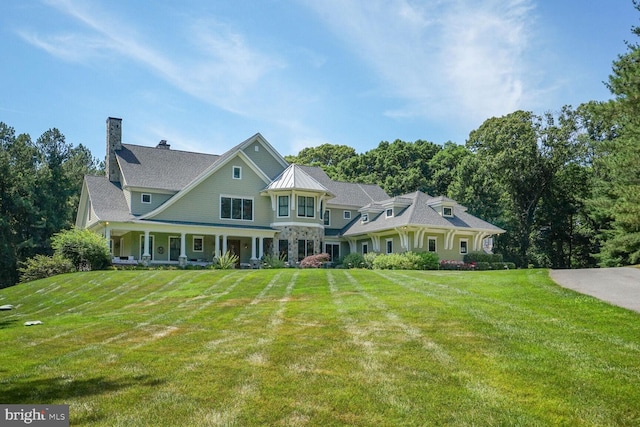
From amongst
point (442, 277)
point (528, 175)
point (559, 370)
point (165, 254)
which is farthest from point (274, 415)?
point (528, 175)

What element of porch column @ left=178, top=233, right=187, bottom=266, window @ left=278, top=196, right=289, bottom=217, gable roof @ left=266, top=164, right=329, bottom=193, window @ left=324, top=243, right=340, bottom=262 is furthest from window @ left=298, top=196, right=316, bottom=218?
porch column @ left=178, top=233, right=187, bottom=266

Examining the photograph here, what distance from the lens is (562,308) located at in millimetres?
10961

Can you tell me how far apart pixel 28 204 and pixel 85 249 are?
17.1 meters

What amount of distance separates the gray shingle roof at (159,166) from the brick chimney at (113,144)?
517mm

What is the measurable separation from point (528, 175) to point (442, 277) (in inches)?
1227

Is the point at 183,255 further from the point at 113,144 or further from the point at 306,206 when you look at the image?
the point at 113,144

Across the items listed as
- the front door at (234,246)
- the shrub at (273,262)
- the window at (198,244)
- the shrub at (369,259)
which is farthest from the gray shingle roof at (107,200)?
the shrub at (369,259)

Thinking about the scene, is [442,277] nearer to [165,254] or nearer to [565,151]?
[165,254]

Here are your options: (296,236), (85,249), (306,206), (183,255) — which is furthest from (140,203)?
(306,206)

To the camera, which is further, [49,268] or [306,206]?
[306,206]

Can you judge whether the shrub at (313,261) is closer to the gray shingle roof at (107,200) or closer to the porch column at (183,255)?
the porch column at (183,255)

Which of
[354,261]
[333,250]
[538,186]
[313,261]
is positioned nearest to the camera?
[313,261]

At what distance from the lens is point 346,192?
4209cm

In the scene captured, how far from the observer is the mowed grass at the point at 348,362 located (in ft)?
19.6
